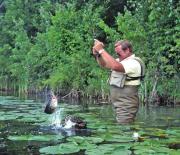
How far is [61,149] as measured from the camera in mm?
7086

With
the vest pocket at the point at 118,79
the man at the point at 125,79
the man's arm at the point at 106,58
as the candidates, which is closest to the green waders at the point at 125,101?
the man at the point at 125,79

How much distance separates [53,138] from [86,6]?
924 inches

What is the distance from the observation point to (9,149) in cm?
741

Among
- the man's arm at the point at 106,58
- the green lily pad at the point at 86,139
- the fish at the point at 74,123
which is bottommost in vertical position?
the green lily pad at the point at 86,139

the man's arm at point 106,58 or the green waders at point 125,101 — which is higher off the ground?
the man's arm at point 106,58

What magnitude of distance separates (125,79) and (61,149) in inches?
101

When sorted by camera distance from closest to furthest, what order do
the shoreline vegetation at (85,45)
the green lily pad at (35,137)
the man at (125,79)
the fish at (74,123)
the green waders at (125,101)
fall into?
the green lily pad at (35,137) < the man at (125,79) < the green waders at (125,101) < the fish at (74,123) < the shoreline vegetation at (85,45)

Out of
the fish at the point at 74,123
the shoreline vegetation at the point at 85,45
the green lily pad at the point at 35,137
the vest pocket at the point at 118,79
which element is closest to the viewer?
the green lily pad at the point at 35,137

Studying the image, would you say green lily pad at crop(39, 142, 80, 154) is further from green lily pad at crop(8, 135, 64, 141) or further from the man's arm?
the man's arm

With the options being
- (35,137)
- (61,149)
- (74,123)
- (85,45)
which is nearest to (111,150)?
(61,149)

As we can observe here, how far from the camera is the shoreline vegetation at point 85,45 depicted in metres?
21.0

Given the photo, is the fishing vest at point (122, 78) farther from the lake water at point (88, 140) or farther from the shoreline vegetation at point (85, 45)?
the shoreline vegetation at point (85, 45)

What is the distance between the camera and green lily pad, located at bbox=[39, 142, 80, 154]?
6941mm

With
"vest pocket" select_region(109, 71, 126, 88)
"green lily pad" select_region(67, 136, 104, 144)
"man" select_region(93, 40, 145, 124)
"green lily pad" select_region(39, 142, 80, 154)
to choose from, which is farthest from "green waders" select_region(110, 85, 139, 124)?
"green lily pad" select_region(39, 142, 80, 154)
